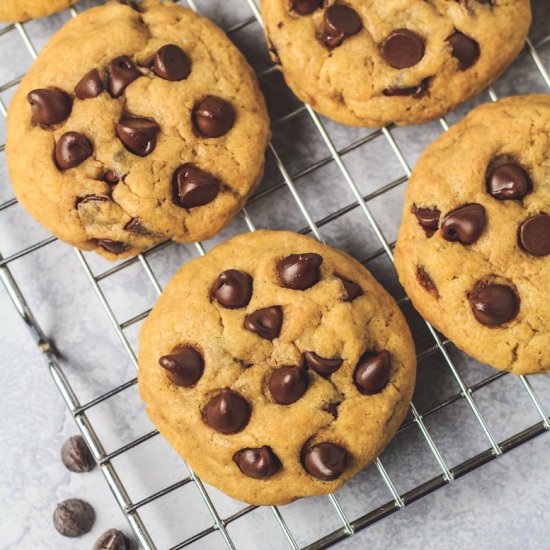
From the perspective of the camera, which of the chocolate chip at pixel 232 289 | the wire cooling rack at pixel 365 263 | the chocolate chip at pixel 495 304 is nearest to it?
the chocolate chip at pixel 495 304

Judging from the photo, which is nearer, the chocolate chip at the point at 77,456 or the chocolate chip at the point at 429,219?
the chocolate chip at the point at 429,219

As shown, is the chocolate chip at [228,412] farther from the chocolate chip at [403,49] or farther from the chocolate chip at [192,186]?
the chocolate chip at [403,49]

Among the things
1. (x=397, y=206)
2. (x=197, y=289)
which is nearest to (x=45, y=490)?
(x=197, y=289)

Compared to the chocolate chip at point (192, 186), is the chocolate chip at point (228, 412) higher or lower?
lower

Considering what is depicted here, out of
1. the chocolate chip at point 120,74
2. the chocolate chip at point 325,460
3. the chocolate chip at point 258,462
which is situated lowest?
the chocolate chip at point 325,460

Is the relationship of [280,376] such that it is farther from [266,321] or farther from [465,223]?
[465,223]

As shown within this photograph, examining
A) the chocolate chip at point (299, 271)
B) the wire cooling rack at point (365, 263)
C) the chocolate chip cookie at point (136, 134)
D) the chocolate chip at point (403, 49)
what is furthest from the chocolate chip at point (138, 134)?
the chocolate chip at point (403, 49)

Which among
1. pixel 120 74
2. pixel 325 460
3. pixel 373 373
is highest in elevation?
pixel 120 74

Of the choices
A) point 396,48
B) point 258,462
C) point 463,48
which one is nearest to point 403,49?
point 396,48
